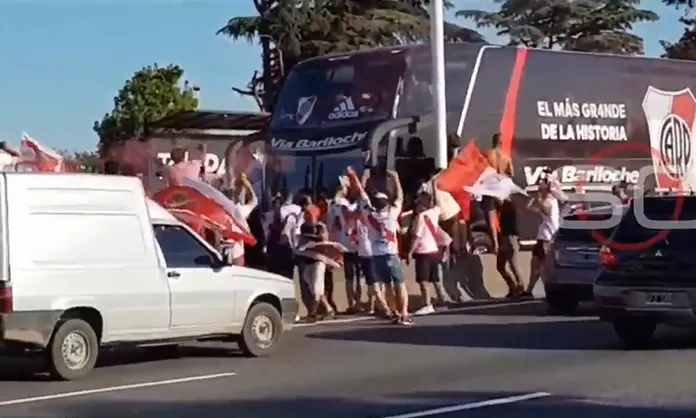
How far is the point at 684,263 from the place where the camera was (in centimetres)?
1504

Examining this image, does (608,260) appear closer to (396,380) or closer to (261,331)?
(396,380)

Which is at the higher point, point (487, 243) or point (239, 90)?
point (239, 90)

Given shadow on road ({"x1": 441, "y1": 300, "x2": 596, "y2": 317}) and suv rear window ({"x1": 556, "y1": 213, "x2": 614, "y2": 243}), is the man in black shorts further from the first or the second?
suv rear window ({"x1": 556, "y1": 213, "x2": 614, "y2": 243})

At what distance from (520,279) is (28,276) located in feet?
35.7

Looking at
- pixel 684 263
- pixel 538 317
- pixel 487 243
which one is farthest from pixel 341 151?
pixel 684 263

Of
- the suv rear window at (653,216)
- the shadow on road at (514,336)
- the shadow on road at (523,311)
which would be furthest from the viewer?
the shadow on road at (523,311)

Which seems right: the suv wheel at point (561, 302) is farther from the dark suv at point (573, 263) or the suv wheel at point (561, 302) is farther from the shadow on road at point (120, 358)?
the shadow on road at point (120, 358)

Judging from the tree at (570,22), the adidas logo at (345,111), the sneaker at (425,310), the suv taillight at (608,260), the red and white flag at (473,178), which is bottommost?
the sneaker at (425,310)

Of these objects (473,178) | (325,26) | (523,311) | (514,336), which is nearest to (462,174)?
(473,178)

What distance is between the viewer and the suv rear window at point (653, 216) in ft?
50.8

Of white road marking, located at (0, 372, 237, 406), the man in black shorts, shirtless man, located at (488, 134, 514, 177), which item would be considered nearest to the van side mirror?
white road marking, located at (0, 372, 237, 406)

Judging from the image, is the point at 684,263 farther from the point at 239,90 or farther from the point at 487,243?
the point at 239,90

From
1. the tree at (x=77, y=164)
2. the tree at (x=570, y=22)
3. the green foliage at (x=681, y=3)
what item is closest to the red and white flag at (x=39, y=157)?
the tree at (x=77, y=164)

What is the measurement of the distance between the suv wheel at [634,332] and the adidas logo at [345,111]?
9442mm
